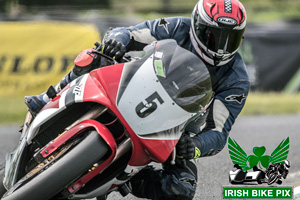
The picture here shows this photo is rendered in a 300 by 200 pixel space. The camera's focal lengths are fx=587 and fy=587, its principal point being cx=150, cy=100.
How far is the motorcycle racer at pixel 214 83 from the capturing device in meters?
4.33

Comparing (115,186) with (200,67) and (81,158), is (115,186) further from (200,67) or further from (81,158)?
(200,67)

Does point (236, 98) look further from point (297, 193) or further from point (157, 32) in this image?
point (297, 193)

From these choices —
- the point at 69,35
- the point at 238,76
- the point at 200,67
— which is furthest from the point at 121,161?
the point at 69,35

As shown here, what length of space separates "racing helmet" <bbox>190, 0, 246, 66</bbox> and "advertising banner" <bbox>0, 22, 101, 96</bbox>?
6.41 meters

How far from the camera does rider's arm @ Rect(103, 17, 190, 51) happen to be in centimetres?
482

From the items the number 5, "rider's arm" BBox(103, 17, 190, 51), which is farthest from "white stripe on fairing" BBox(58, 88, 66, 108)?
"rider's arm" BBox(103, 17, 190, 51)

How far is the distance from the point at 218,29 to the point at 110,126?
3.82 feet

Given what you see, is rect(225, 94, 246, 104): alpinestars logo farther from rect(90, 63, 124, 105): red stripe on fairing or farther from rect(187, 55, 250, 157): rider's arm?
rect(90, 63, 124, 105): red stripe on fairing

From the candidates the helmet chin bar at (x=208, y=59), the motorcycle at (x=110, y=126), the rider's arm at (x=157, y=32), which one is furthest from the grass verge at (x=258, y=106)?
the motorcycle at (x=110, y=126)

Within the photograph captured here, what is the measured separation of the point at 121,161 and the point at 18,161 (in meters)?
0.68

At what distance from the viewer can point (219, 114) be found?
4477mm

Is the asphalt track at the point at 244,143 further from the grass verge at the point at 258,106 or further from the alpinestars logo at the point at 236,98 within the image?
the alpinestars logo at the point at 236,98

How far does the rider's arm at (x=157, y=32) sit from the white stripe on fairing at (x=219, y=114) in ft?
2.18

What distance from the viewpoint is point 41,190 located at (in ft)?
11.4
